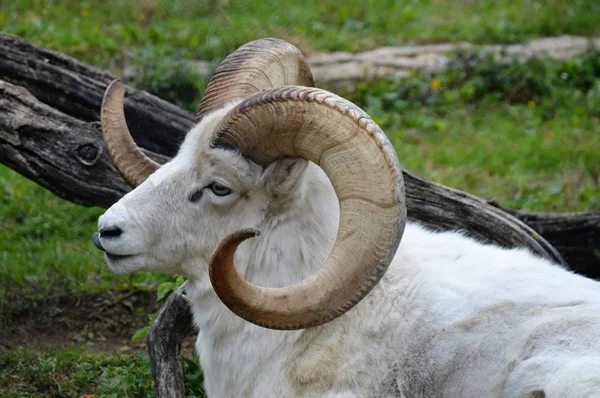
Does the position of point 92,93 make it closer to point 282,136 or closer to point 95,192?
point 95,192

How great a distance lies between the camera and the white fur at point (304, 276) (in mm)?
5133

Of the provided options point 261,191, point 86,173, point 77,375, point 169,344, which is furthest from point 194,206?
point 86,173

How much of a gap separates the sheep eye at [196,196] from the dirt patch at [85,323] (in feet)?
7.55

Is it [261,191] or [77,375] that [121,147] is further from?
[77,375]

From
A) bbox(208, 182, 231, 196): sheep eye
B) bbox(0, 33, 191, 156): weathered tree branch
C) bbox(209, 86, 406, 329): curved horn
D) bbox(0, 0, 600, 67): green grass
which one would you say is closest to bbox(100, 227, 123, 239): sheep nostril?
bbox(208, 182, 231, 196): sheep eye

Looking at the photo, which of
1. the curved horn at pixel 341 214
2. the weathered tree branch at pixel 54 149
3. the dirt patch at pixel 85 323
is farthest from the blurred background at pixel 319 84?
the curved horn at pixel 341 214

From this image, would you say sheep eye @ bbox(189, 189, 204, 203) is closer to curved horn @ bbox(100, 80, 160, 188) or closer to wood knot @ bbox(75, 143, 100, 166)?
curved horn @ bbox(100, 80, 160, 188)

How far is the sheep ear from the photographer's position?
5.22 m

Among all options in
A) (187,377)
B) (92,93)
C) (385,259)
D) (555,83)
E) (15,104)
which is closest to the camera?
(385,259)

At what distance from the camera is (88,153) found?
7.11m

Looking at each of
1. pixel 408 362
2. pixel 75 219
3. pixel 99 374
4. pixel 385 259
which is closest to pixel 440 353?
pixel 408 362

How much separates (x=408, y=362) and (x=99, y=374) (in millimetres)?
2466

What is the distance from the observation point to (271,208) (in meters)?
5.36

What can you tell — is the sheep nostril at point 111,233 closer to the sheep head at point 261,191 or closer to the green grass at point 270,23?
the sheep head at point 261,191
